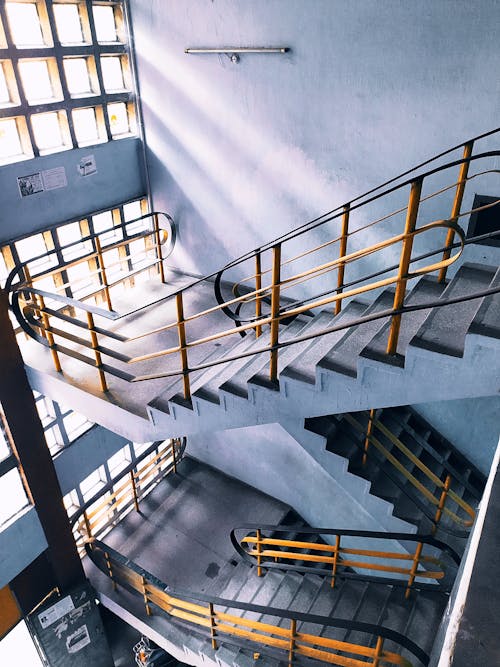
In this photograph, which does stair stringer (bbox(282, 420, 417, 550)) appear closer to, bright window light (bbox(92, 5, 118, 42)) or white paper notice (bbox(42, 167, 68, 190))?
white paper notice (bbox(42, 167, 68, 190))

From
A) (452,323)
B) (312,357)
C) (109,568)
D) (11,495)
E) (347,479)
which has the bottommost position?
(109,568)

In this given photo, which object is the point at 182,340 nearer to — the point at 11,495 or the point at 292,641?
the point at 292,641

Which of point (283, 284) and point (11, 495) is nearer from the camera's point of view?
point (283, 284)

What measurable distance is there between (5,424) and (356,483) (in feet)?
11.8

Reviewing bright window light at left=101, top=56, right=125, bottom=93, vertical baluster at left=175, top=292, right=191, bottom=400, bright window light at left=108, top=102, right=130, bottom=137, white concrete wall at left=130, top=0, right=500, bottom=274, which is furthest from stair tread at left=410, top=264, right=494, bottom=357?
bright window light at left=101, top=56, right=125, bottom=93

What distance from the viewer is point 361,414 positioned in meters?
4.57

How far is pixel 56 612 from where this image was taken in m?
5.98

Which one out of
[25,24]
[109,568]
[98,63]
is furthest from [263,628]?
[25,24]

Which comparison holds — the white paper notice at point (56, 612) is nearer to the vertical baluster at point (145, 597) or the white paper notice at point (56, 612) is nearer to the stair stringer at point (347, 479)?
the vertical baluster at point (145, 597)

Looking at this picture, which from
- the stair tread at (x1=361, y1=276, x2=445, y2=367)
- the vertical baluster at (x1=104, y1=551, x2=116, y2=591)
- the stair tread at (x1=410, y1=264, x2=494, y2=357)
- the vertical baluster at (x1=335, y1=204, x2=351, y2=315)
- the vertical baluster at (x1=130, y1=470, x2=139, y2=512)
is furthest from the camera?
the vertical baluster at (x1=130, y1=470, x2=139, y2=512)

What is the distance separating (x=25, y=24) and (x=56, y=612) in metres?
6.55

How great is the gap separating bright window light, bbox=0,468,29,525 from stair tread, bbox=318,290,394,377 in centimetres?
411

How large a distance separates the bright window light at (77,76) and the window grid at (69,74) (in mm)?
10

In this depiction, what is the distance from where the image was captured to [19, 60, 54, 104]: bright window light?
4.94m
